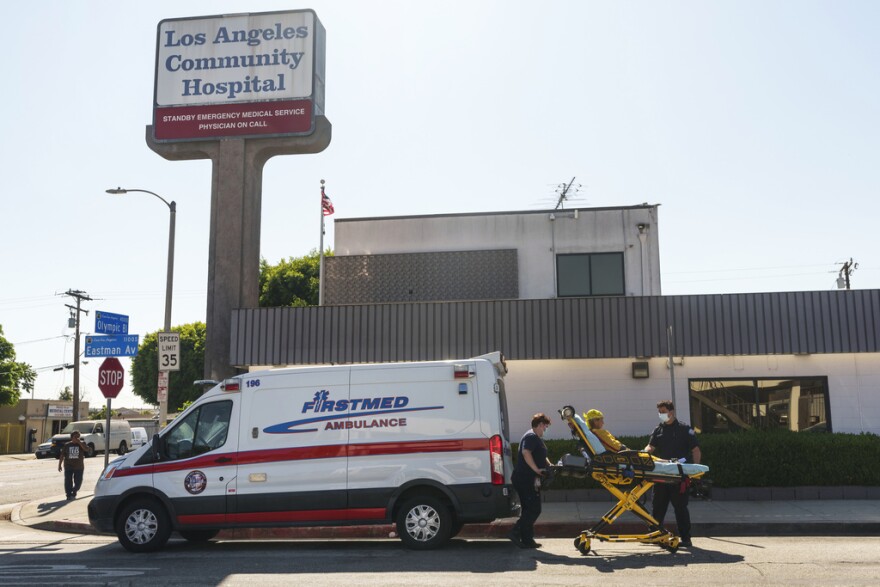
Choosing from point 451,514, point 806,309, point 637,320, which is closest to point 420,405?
point 451,514

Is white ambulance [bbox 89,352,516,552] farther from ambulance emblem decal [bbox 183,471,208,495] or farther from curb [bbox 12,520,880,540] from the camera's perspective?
curb [bbox 12,520,880,540]

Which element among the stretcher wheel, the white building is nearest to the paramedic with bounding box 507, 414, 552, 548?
the stretcher wheel

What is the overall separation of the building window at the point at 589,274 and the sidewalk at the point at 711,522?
7.45 m

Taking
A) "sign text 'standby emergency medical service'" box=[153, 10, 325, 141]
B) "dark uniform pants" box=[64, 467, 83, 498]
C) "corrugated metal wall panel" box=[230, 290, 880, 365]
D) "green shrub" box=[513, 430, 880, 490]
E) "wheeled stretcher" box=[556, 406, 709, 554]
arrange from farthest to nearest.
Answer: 1. "sign text 'standby emergency medical service'" box=[153, 10, 325, 141]
2. "dark uniform pants" box=[64, 467, 83, 498]
3. "corrugated metal wall panel" box=[230, 290, 880, 365]
4. "green shrub" box=[513, 430, 880, 490]
5. "wheeled stretcher" box=[556, 406, 709, 554]

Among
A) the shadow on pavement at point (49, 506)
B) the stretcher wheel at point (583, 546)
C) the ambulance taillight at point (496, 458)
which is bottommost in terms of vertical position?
the shadow on pavement at point (49, 506)

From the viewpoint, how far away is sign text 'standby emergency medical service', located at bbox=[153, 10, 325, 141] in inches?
764

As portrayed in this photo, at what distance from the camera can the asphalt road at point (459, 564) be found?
8281mm

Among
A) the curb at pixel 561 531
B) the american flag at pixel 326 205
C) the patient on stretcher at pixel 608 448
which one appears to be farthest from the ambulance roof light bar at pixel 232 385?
the american flag at pixel 326 205

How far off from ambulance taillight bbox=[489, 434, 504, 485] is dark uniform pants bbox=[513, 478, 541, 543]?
1.29 feet

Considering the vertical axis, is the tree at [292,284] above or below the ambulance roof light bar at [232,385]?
above

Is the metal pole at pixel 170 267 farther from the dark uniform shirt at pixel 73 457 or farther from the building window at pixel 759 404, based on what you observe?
the building window at pixel 759 404

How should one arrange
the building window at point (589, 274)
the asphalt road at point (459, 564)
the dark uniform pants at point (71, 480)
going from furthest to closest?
the building window at point (589, 274) < the dark uniform pants at point (71, 480) < the asphalt road at point (459, 564)

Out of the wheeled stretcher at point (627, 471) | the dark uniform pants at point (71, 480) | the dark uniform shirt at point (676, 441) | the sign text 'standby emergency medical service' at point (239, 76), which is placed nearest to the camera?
the wheeled stretcher at point (627, 471)

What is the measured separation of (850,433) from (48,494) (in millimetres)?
19243
